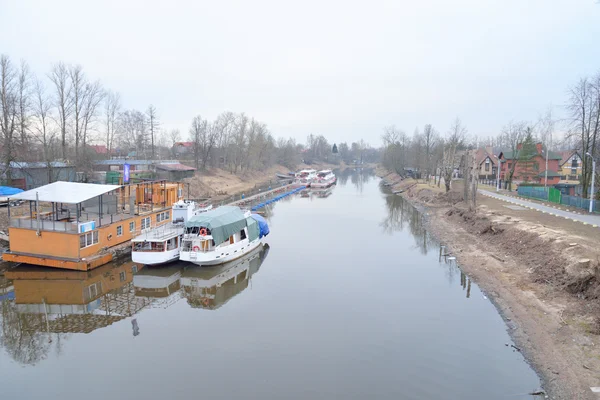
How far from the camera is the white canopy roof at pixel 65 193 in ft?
75.0

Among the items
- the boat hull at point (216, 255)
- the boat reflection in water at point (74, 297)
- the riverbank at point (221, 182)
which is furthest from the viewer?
the riverbank at point (221, 182)

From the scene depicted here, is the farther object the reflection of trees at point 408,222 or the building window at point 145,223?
the reflection of trees at point 408,222

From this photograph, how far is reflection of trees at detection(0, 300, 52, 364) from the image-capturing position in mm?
15250

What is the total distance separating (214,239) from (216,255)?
3.47 feet

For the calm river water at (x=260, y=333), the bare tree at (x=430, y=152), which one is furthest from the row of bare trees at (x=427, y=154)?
the calm river water at (x=260, y=333)

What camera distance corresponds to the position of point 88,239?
23.5 m

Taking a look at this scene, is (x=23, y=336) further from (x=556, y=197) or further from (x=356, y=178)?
(x=356, y=178)

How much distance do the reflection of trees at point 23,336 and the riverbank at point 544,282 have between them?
700 inches

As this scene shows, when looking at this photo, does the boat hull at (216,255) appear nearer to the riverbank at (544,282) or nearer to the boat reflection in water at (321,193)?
the riverbank at (544,282)

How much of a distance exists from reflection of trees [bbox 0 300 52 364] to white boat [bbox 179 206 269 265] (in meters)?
8.13

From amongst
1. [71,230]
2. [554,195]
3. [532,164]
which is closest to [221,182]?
[71,230]

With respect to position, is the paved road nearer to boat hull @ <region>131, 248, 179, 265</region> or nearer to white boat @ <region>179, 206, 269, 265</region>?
white boat @ <region>179, 206, 269, 265</region>

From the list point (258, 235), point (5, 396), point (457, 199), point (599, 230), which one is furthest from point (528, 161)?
point (5, 396)

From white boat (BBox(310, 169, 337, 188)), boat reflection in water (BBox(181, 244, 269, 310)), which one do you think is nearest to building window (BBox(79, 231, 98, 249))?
boat reflection in water (BBox(181, 244, 269, 310))
